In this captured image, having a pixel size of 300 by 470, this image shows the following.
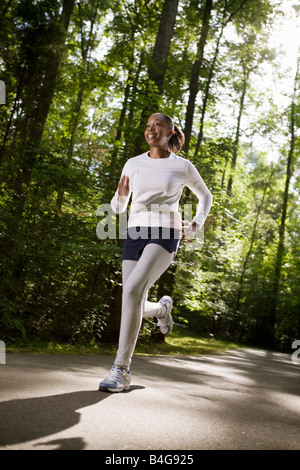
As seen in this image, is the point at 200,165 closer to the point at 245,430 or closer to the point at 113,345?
the point at 113,345

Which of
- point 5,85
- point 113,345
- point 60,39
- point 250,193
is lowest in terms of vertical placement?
point 113,345

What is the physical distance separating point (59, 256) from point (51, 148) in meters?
2.08

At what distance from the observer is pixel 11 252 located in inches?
300

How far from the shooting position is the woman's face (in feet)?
15.1

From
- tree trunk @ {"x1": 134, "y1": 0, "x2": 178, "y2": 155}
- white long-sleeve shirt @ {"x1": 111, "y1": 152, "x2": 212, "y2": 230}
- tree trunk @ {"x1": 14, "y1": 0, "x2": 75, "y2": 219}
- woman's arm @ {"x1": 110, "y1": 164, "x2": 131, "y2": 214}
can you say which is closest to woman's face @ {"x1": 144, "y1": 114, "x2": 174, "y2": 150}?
white long-sleeve shirt @ {"x1": 111, "y1": 152, "x2": 212, "y2": 230}

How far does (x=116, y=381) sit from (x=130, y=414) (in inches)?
30.7

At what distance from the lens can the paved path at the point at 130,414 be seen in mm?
2635

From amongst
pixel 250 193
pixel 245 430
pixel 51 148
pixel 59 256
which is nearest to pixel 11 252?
pixel 59 256

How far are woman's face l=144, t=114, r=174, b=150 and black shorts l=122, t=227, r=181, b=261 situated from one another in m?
0.82

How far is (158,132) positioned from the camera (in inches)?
181

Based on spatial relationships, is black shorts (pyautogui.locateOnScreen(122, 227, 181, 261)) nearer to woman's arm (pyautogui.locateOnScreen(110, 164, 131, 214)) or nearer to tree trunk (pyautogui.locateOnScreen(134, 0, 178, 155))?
woman's arm (pyautogui.locateOnScreen(110, 164, 131, 214))

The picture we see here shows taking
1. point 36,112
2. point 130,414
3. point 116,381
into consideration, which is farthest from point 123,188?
point 36,112

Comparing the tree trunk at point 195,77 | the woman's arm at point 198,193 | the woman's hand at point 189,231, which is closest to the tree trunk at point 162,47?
the tree trunk at point 195,77

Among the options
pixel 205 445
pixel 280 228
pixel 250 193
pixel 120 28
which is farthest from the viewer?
pixel 250 193
